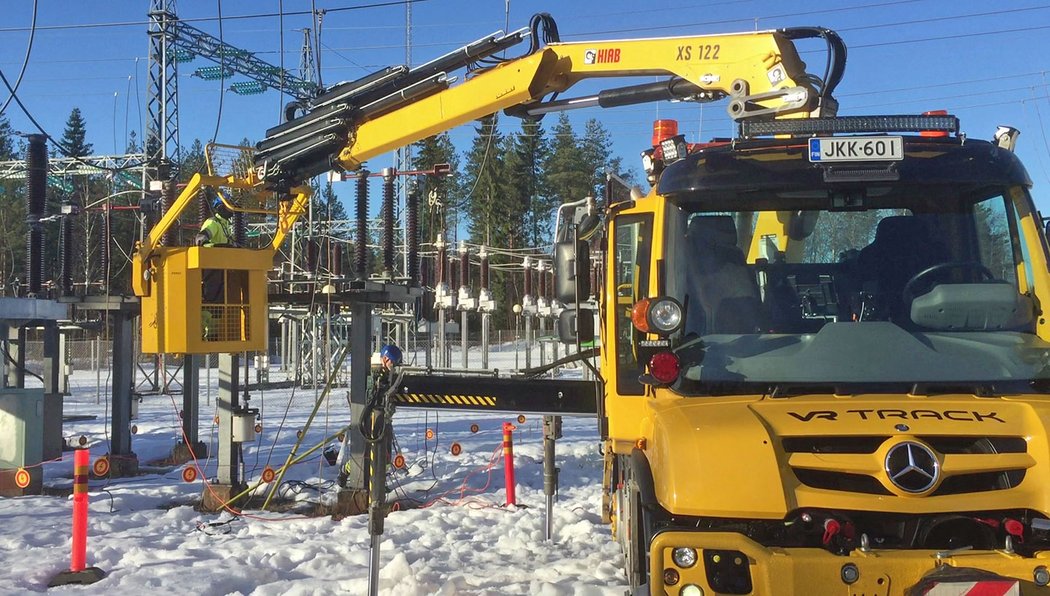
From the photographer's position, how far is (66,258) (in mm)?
13344

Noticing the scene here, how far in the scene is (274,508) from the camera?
416 inches

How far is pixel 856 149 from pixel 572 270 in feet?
5.76

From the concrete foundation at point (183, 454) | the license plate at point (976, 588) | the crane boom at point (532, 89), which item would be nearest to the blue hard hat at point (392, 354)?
the crane boom at point (532, 89)

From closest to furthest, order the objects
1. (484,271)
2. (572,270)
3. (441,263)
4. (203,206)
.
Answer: (572,270)
(203,206)
(441,263)
(484,271)

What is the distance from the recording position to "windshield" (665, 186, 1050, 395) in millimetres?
4148

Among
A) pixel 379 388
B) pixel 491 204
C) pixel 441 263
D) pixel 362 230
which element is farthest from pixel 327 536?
pixel 491 204

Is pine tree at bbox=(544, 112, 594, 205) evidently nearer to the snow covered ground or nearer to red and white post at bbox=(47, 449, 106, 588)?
the snow covered ground

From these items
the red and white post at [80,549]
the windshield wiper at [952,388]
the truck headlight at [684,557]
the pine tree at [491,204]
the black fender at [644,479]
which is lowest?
the red and white post at [80,549]

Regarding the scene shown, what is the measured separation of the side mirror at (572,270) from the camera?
533 centimetres

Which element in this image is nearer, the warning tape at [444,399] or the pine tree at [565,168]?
the warning tape at [444,399]

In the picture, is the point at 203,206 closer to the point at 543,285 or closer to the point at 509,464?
the point at 509,464

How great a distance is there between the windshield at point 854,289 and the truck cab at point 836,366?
11 millimetres

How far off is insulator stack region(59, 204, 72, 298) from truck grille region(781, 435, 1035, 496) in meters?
12.2

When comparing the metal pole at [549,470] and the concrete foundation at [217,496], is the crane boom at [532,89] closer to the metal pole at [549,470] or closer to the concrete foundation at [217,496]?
the metal pole at [549,470]
